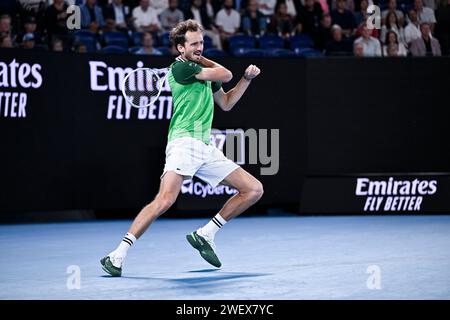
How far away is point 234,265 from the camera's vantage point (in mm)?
6840

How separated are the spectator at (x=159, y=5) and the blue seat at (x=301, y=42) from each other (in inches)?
→ 81.2

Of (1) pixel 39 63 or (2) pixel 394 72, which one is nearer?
(1) pixel 39 63

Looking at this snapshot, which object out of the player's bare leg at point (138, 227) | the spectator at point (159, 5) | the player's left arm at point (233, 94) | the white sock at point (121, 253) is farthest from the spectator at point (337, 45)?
the white sock at point (121, 253)

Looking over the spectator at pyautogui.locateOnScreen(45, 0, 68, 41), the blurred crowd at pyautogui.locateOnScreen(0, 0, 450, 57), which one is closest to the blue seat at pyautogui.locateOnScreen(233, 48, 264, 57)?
the blurred crowd at pyautogui.locateOnScreen(0, 0, 450, 57)

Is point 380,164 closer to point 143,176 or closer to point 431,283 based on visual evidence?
point 143,176

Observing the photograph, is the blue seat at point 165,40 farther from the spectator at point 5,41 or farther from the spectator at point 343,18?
the spectator at point 343,18

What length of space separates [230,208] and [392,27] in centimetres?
720

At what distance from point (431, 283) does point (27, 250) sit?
4.18 m

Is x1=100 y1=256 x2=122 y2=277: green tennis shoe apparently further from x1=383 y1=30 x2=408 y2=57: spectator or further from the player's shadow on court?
x1=383 y1=30 x2=408 y2=57: spectator

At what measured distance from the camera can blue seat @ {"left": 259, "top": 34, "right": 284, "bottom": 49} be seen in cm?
1282

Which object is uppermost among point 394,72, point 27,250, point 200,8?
point 200,8

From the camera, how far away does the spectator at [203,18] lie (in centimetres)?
1268
